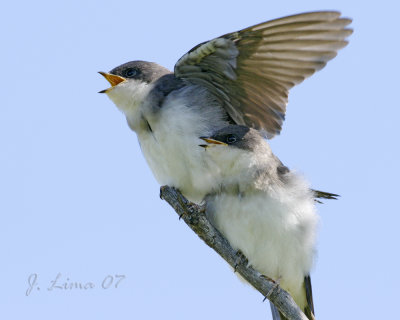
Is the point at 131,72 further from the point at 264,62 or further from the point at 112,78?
the point at 264,62

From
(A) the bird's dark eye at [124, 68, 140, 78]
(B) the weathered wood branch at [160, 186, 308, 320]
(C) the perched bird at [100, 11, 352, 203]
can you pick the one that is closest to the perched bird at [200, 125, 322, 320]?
(C) the perched bird at [100, 11, 352, 203]

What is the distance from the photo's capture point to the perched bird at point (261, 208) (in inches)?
253

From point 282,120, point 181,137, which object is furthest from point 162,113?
point 282,120

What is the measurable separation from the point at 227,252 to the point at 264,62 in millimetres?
1771

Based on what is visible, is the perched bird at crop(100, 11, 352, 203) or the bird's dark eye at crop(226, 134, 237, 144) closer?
the perched bird at crop(100, 11, 352, 203)

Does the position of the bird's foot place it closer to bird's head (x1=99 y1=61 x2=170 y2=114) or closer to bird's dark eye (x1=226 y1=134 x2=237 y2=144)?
bird's dark eye (x1=226 y1=134 x2=237 y2=144)

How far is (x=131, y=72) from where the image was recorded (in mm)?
7109

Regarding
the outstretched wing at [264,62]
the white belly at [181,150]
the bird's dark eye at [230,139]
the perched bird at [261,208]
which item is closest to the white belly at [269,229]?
the perched bird at [261,208]

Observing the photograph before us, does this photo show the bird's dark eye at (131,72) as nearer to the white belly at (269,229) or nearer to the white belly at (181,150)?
the white belly at (181,150)

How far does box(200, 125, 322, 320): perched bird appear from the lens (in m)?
6.41

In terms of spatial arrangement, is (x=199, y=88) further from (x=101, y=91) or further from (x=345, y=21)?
(x=345, y=21)

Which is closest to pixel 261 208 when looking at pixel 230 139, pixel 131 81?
pixel 230 139

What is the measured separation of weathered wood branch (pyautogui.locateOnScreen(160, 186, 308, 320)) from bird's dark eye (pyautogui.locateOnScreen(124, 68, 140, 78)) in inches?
53.9

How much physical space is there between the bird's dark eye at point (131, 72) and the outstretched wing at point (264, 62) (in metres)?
0.41
